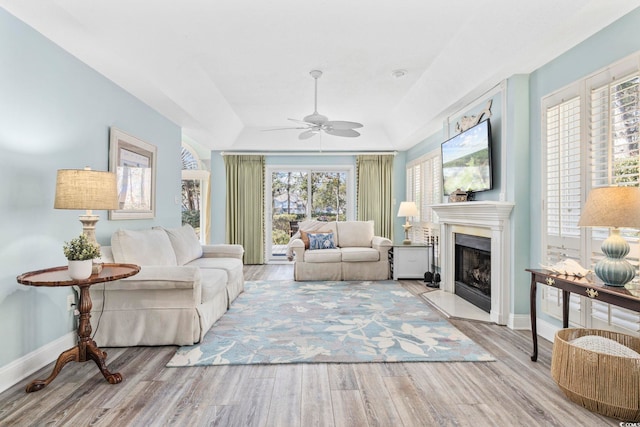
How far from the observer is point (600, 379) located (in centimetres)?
184

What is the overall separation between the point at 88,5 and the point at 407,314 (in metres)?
3.79

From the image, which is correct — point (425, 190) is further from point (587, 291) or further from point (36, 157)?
point (36, 157)

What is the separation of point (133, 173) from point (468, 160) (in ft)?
12.4

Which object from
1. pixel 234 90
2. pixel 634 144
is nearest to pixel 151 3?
pixel 234 90

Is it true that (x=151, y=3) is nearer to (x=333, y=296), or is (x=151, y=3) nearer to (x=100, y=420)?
(x=100, y=420)

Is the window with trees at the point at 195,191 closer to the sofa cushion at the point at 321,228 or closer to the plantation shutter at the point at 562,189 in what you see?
the sofa cushion at the point at 321,228

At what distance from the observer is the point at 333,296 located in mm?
4496

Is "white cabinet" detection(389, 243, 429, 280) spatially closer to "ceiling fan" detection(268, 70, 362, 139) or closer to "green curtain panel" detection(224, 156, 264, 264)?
"ceiling fan" detection(268, 70, 362, 139)

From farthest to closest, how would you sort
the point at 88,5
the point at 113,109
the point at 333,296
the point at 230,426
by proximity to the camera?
the point at 333,296
the point at 113,109
the point at 88,5
the point at 230,426

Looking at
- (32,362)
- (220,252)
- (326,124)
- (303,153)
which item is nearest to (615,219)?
(326,124)

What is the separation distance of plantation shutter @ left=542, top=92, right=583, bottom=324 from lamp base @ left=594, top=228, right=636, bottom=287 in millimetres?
623

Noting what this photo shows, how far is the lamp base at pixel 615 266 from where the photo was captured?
199cm

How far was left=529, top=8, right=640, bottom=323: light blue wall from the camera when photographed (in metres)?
2.30

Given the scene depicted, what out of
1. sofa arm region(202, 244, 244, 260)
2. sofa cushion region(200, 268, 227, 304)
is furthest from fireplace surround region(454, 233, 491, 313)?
sofa arm region(202, 244, 244, 260)
